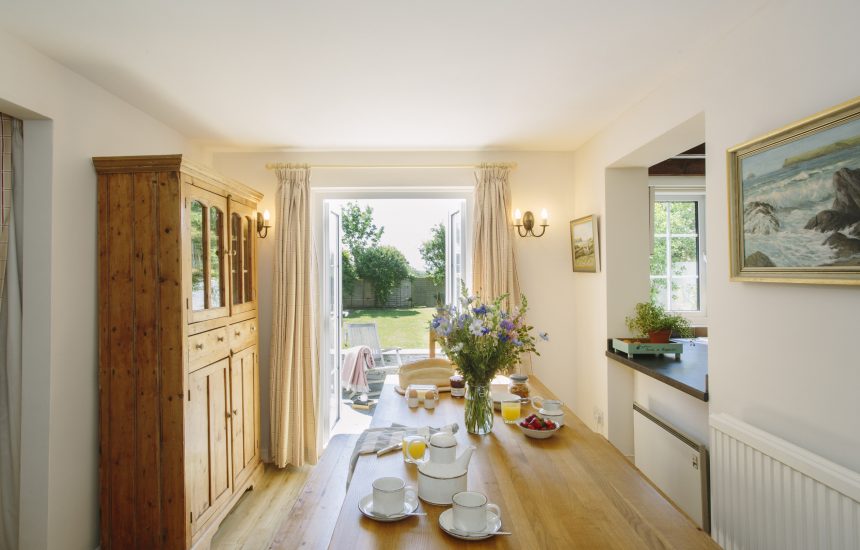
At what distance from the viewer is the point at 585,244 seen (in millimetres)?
3604

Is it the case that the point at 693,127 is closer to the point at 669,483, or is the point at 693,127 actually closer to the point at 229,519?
the point at 669,483

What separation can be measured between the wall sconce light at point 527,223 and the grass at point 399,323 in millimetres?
4540

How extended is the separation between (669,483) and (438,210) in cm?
612

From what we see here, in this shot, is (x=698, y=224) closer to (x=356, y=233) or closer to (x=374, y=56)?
(x=374, y=56)

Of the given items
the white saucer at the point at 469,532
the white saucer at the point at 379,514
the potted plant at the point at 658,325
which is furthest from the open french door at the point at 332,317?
the white saucer at the point at 469,532

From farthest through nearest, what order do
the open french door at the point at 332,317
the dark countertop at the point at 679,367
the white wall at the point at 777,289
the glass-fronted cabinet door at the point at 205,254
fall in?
the open french door at the point at 332,317, the glass-fronted cabinet door at the point at 205,254, the dark countertop at the point at 679,367, the white wall at the point at 777,289

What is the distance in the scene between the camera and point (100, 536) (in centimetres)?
247

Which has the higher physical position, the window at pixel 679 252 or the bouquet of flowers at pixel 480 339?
the window at pixel 679 252

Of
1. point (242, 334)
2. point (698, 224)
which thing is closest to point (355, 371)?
point (242, 334)

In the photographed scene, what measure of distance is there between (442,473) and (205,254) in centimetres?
201

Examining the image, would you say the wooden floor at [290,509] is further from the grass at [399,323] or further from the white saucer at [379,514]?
the grass at [399,323]

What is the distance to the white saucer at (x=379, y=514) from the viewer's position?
52.7 inches

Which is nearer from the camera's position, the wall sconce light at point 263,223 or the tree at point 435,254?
the wall sconce light at point 263,223

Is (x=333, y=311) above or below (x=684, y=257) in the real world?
below
